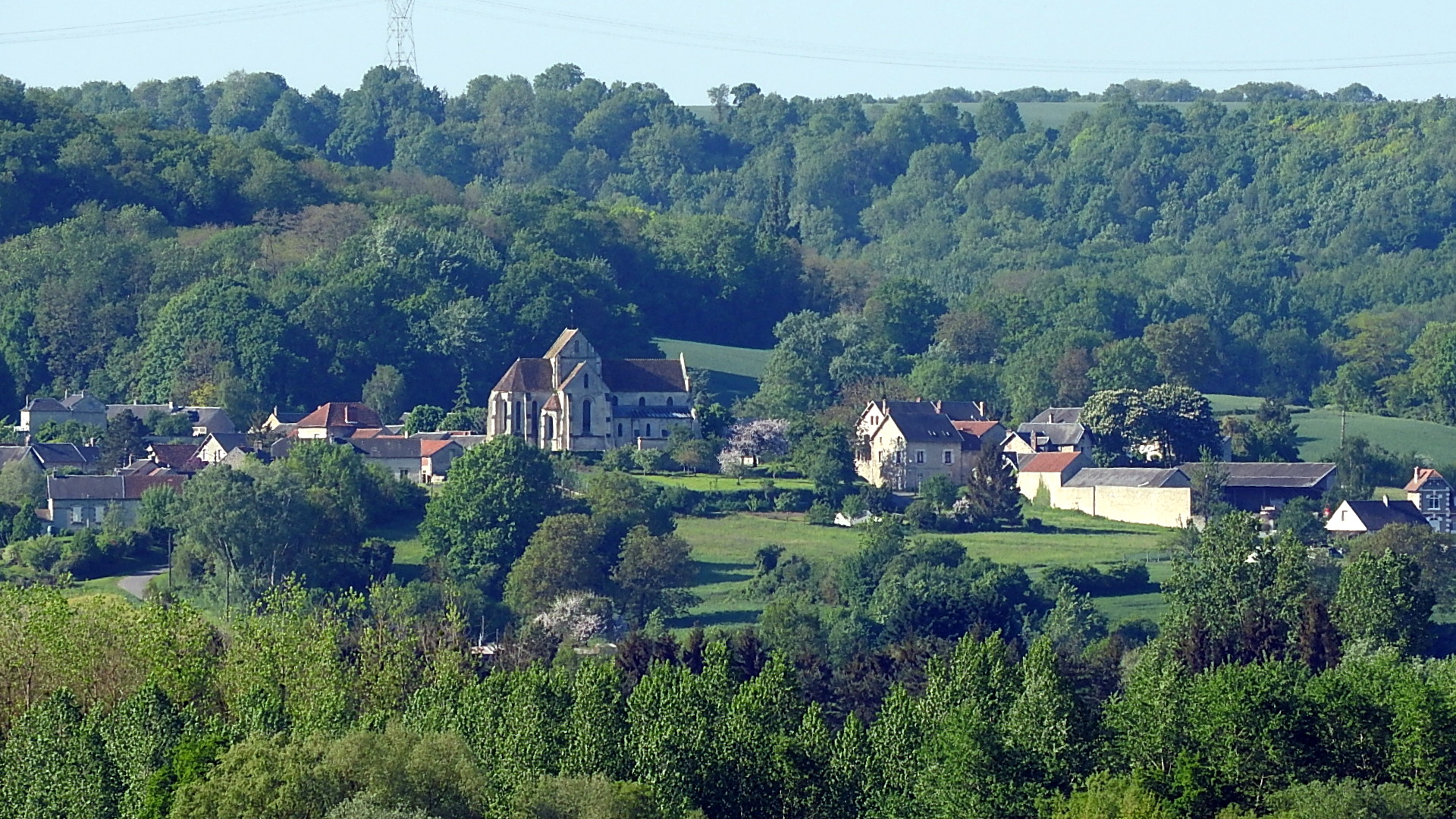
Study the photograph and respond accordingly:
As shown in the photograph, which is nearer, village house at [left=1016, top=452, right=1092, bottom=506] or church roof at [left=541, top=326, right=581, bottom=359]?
village house at [left=1016, top=452, right=1092, bottom=506]

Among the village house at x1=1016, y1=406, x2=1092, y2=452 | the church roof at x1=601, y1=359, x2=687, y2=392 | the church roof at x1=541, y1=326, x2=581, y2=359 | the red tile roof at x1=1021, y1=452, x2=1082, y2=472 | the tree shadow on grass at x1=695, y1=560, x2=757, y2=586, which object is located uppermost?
the church roof at x1=541, y1=326, x2=581, y2=359

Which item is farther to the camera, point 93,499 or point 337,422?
point 337,422

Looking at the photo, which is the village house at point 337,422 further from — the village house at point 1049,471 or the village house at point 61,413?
the village house at point 1049,471

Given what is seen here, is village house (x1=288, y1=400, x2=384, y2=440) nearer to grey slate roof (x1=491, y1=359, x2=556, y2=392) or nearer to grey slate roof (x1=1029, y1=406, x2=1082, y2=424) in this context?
grey slate roof (x1=491, y1=359, x2=556, y2=392)

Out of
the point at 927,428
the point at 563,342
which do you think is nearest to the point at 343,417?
the point at 563,342

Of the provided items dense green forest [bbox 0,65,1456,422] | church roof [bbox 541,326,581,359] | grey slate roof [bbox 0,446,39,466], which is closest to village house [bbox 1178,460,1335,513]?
dense green forest [bbox 0,65,1456,422]

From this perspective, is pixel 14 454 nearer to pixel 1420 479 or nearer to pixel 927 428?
pixel 927 428

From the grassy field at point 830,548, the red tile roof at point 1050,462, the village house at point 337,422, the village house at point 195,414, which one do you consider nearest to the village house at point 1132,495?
the red tile roof at point 1050,462
